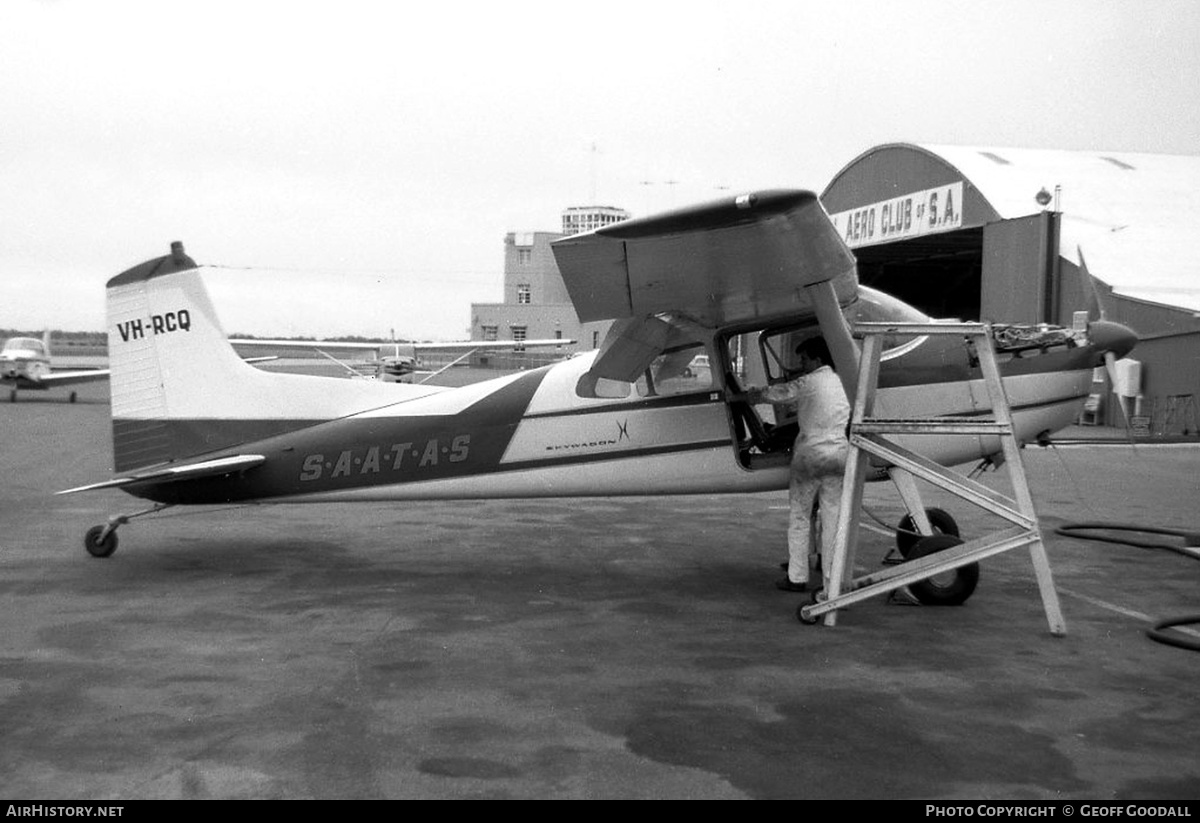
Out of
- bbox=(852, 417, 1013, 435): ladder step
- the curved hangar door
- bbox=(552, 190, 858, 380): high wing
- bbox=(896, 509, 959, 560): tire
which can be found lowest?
bbox=(896, 509, 959, 560): tire

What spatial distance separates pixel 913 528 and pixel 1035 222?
61.5 ft

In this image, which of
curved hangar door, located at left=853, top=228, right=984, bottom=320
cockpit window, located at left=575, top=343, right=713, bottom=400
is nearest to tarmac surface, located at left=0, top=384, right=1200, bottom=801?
cockpit window, located at left=575, top=343, right=713, bottom=400

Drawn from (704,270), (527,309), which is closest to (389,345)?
(704,270)

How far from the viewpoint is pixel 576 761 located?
434 centimetres

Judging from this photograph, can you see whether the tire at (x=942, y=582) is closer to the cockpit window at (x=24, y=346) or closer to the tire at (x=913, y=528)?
the tire at (x=913, y=528)

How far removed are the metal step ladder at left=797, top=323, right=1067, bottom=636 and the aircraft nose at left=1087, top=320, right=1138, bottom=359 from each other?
1.47m

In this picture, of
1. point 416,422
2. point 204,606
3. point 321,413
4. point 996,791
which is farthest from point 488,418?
point 996,791

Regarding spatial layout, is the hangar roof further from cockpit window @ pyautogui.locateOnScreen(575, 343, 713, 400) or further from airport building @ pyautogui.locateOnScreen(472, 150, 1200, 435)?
cockpit window @ pyautogui.locateOnScreen(575, 343, 713, 400)

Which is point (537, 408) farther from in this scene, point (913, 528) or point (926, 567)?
point (926, 567)

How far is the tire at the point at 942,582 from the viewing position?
7.23 m

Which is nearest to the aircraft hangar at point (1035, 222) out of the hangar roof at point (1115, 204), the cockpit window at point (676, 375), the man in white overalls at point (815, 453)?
the hangar roof at point (1115, 204)

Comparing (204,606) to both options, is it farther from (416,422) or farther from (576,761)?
(576,761)

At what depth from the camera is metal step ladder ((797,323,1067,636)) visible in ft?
21.9

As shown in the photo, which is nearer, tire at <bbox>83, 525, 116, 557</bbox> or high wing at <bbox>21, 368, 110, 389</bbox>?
tire at <bbox>83, 525, 116, 557</bbox>
